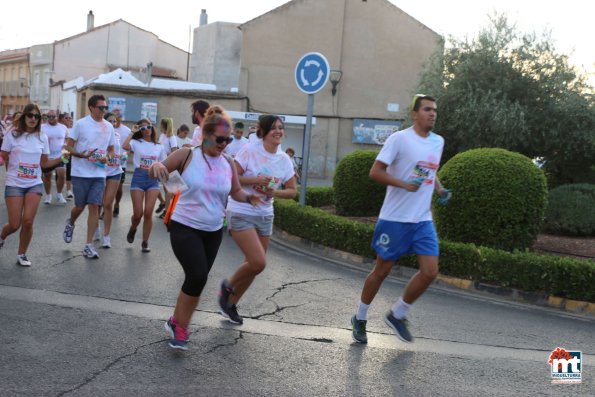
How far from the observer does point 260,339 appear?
5.66 m

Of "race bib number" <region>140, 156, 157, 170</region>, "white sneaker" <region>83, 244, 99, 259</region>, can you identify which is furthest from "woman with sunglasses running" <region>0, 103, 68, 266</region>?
"race bib number" <region>140, 156, 157, 170</region>

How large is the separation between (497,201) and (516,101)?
8523 mm

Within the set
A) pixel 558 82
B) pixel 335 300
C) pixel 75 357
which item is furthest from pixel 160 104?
pixel 75 357

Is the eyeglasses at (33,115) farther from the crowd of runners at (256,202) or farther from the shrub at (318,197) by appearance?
the shrub at (318,197)

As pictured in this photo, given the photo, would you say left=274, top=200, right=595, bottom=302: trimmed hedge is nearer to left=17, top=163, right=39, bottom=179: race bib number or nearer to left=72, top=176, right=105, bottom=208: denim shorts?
left=72, top=176, right=105, bottom=208: denim shorts

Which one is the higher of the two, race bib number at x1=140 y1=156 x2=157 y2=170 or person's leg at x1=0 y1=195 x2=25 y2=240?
race bib number at x1=140 y1=156 x2=157 y2=170

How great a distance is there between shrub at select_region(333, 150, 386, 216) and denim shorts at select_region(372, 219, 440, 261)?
27.3 feet

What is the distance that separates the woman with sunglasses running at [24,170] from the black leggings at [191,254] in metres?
3.28

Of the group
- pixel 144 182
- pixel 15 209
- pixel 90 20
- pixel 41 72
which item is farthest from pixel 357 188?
pixel 41 72

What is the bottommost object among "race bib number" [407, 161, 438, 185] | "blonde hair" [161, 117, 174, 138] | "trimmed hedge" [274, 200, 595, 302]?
"trimmed hedge" [274, 200, 595, 302]

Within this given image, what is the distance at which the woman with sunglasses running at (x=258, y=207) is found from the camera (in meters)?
5.87

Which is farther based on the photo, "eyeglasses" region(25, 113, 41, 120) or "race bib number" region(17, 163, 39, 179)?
"eyeglasses" region(25, 113, 41, 120)

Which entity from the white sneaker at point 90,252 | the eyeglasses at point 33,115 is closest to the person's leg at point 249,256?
the white sneaker at point 90,252

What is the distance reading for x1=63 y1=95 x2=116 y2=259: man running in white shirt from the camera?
8680mm
